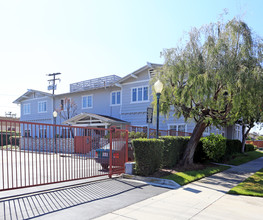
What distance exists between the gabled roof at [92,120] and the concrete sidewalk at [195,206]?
43.5 ft

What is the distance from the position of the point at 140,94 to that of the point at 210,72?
1087cm

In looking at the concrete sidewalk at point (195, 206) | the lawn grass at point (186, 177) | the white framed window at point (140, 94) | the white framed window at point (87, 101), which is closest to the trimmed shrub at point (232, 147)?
the lawn grass at point (186, 177)

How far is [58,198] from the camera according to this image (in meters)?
6.34

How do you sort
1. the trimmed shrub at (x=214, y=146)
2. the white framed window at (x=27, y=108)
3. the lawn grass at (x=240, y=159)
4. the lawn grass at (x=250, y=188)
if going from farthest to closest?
the white framed window at (x=27, y=108), the lawn grass at (x=240, y=159), the trimmed shrub at (x=214, y=146), the lawn grass at (x=250, y=188)

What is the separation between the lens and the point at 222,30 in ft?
38.1

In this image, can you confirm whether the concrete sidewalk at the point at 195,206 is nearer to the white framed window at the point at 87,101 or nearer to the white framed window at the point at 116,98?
the white framed window at the point at 116,98

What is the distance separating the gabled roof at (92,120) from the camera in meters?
20.6

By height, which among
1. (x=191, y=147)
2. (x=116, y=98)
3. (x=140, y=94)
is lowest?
(x=191, y=147)

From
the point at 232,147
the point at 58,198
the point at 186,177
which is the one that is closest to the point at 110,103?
the point at 232,147

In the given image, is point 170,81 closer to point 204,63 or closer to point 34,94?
point 204,63

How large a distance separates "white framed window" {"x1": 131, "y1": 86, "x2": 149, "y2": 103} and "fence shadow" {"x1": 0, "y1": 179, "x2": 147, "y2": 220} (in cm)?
1278

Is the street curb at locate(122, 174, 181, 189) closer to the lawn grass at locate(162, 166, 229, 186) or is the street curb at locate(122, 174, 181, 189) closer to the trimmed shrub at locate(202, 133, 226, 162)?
the lawn grass at locate(162, 166, 229, 186)

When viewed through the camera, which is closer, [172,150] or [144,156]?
[144,156]

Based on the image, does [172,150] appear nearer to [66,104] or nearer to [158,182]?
[158,182]
